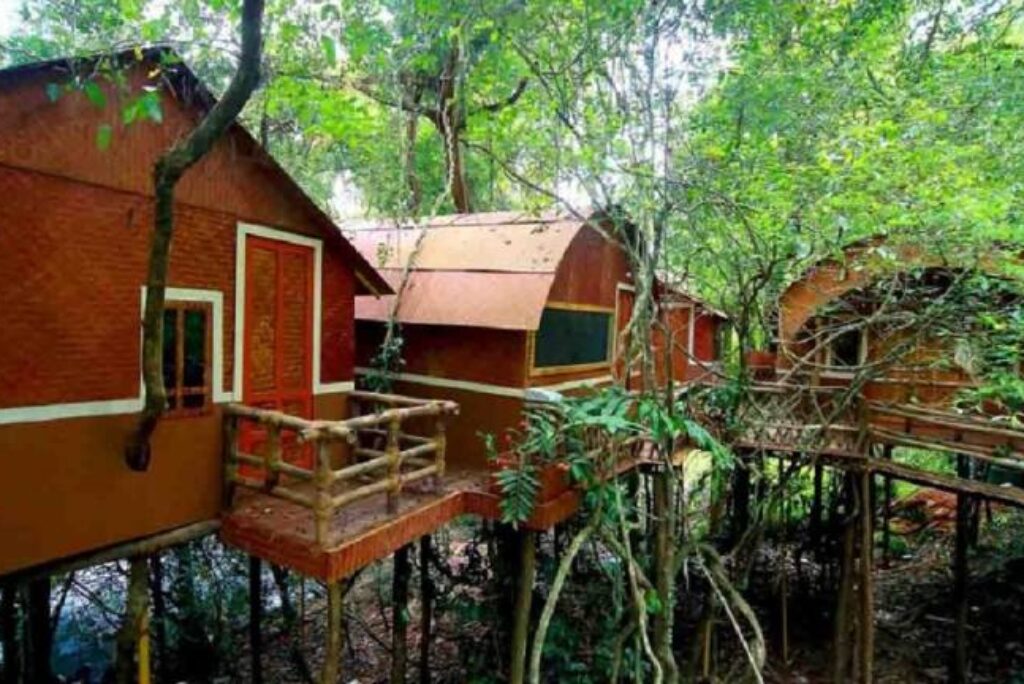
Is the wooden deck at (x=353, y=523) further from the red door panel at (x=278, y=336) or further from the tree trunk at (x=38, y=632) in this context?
the tree trunk at (x=38, y=632)

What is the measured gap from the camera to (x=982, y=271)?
7.33 meters

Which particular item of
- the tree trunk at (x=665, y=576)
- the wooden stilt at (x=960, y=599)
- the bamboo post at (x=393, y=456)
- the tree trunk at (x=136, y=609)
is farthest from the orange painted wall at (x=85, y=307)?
the wooden stilt at (x=960, y=599)

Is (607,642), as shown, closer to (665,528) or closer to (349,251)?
(665,528)

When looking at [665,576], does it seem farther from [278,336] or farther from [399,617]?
[278,336]

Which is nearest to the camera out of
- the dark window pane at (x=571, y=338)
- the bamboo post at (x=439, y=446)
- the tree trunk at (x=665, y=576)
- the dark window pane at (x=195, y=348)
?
the dark window pane at (x=195, y=348)

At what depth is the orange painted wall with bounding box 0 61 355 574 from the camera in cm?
424

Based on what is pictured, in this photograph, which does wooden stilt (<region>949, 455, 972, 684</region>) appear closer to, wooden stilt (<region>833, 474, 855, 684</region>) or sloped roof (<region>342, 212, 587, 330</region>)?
wooden stilt (<region>833, 474, 855, 684</region>)

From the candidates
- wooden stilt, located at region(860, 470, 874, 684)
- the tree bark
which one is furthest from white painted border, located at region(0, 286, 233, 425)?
wooden stilt, located at region(860, 470, 874, 684)

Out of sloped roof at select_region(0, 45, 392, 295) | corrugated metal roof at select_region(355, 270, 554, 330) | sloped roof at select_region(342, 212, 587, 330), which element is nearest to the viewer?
sloped roof at select_region(0, 45, 392, 295)

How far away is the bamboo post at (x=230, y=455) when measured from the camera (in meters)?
5.68

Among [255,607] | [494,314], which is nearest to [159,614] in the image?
[255,607]

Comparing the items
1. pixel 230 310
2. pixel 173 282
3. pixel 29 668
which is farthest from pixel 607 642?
pixel 29 668

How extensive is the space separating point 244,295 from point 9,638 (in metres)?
5.81

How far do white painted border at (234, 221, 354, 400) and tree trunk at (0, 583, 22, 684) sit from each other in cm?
460
